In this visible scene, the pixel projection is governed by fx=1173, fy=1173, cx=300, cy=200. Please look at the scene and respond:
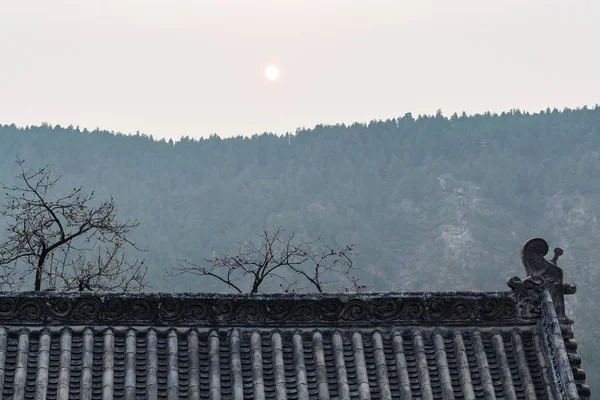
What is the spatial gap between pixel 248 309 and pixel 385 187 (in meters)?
134

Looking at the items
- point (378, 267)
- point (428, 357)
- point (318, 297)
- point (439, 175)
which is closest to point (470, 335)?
point (428, 357)

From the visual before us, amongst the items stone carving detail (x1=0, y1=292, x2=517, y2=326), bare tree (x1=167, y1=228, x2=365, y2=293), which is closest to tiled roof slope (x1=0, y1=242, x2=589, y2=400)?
stone carving detail (x1=0, y1=292, x2=517, y2=326)

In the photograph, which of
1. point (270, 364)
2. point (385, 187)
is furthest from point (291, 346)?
point (385, 187)

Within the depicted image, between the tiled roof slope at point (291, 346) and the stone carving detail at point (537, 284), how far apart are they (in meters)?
0.02

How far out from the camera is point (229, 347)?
14.3 meters

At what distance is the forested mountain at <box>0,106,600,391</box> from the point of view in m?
122

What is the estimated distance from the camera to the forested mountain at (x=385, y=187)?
399 ft

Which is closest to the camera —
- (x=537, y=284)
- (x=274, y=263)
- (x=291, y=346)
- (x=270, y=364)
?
(x=270, y=364)

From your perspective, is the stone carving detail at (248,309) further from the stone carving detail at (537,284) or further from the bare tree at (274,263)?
the bare tree at (274,263)

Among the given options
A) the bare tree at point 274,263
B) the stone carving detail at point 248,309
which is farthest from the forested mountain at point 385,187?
the stone carving detail at point 248,309

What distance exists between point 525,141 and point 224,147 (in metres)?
40.9

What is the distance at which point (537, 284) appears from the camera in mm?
15125

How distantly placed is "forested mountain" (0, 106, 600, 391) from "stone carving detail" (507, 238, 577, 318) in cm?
9098

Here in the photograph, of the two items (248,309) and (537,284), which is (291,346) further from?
(537,284)
